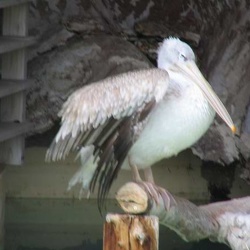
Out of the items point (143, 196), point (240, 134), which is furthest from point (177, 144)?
point (240, 134)

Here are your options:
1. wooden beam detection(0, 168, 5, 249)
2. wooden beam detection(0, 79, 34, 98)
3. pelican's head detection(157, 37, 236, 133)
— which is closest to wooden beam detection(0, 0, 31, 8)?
wooden beam detection(0, 79, 34, 98)

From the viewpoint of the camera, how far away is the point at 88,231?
8.34 metres

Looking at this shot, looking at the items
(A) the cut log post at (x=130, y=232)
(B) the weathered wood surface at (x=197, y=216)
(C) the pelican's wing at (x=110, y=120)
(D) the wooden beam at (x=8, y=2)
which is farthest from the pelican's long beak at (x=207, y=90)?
(D) the wooden beam at (x=8, y=2)

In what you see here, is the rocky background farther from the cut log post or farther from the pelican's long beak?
the cut log post

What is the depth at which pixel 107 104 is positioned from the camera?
530 centimetres

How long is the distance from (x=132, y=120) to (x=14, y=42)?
7.55 ft

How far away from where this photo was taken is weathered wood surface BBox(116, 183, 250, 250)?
433cm

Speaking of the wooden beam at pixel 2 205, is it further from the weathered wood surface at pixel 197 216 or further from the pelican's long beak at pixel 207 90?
the weathered wood surface at pixel 197 216

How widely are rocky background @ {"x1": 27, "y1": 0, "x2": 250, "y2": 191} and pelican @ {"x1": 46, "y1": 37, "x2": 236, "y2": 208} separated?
2220 mm

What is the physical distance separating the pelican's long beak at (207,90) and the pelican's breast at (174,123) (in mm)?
32

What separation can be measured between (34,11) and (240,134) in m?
1.88

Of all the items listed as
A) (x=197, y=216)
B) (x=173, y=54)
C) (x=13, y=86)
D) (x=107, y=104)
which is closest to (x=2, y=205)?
(x=13, y=86)

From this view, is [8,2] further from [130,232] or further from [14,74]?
[130,232]

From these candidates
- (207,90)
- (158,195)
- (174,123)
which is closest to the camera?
(158,195)
